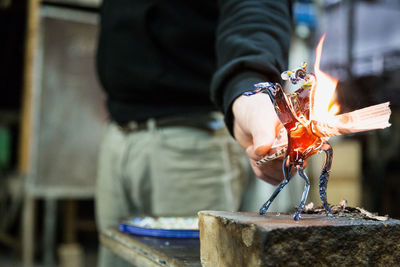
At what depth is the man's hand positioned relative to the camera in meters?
0.83

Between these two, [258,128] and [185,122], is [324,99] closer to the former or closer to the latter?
[258,128]

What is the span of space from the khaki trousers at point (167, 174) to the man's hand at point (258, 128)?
50cm

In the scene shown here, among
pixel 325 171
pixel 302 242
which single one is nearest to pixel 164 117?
pixel 325 171

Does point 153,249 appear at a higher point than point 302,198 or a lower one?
lower

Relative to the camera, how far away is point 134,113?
59.6 inches

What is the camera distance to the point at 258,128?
849 mm

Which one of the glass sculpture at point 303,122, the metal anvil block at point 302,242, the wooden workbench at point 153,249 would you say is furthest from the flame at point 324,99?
the wooden workbench at point 153,249

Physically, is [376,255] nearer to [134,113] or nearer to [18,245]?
[134,113]

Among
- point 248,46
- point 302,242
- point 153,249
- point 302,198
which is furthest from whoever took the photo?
point 248,46

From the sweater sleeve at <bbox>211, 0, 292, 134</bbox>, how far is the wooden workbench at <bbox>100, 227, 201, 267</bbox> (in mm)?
275

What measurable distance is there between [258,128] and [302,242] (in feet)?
0.84

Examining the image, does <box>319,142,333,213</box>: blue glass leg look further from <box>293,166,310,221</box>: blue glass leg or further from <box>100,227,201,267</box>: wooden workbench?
<box>100,227,201,267</box>: wooden workbench

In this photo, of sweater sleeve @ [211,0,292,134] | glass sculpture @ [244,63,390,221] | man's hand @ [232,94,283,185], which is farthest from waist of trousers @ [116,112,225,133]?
glass sculpture @ [244,63,390,221]

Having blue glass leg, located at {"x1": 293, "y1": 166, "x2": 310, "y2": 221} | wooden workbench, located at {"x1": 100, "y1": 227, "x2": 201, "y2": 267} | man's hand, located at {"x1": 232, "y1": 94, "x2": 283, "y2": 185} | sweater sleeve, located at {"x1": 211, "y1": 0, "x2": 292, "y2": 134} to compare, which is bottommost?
wooden workbench, located at {"x1": 100, "y1": 227, "x2": 201, "y2": 267}
